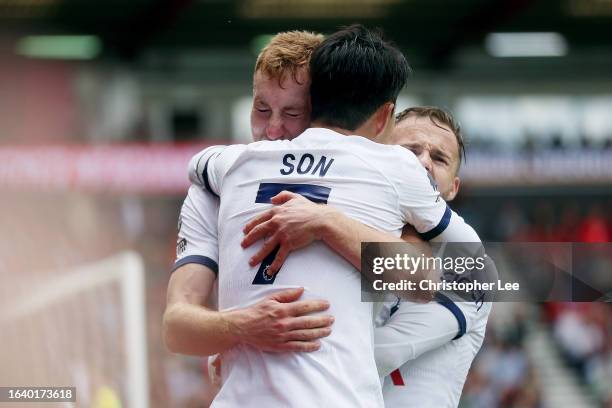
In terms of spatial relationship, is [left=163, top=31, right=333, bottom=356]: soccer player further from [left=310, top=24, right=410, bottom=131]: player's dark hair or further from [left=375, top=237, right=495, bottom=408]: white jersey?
[left=375, top=237, right=495, bottom=408]: white jersey

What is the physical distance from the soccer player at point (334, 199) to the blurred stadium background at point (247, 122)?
29.2 ft

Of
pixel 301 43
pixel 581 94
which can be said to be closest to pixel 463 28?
pixel 581 94

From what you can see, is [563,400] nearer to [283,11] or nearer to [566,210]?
[566,210]

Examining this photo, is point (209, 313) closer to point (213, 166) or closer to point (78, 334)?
point (213, 166)

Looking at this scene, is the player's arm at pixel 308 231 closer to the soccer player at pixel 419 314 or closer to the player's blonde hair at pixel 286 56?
the soccer player at pixel 419 314

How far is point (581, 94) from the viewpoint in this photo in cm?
1952

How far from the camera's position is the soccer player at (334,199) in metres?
2.31

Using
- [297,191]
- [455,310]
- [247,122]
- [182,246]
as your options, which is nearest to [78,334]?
[182,246]

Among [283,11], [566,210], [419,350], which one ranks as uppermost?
[283,11]

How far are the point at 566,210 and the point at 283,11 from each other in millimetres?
5706

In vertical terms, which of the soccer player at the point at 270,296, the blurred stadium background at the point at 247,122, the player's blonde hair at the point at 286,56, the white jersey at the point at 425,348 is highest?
the blurred stadium background at the point at 247,122

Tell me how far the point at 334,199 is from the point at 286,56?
0.41 metres

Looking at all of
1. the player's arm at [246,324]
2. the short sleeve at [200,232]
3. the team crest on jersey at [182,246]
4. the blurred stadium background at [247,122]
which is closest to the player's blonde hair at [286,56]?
the short sleeve at [200,232]

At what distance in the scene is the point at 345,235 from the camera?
2.34 metres
